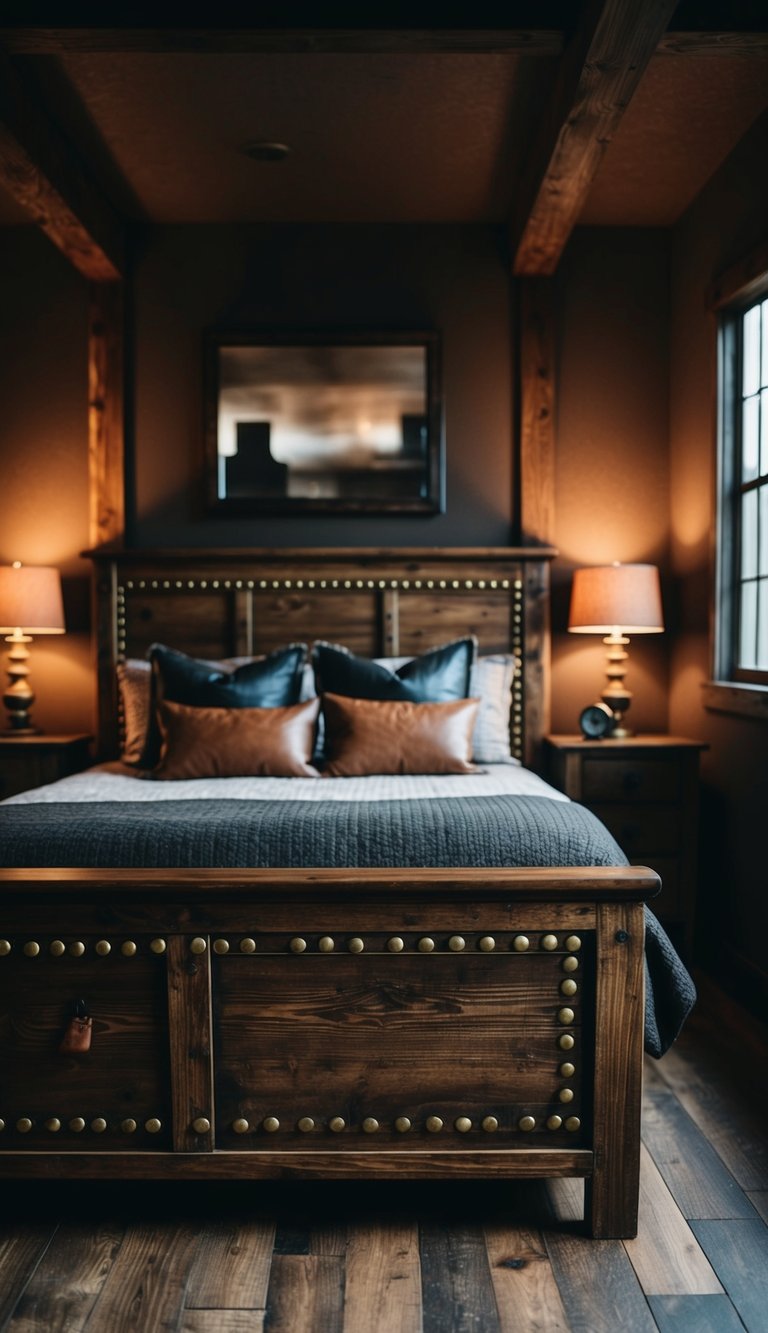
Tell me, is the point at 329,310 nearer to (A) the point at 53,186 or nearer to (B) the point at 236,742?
(A) the point at 53,186

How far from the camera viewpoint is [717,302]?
359cm

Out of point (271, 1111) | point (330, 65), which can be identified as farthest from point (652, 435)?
point (271, 1111)

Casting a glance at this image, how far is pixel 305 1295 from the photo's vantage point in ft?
5.85

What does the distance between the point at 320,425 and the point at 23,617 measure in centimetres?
137

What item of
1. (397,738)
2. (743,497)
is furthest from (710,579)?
(397,738)

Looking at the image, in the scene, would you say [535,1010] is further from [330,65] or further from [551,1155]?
[330,65]

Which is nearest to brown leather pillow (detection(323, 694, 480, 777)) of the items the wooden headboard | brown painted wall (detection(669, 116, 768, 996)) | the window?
the wooden headboard

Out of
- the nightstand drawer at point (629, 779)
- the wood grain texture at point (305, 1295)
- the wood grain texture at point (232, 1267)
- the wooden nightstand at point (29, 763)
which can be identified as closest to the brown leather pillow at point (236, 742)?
the wooden nightstand at point (29, 763)

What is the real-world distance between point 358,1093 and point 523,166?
10.3 feet

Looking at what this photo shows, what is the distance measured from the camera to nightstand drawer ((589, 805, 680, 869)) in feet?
11.9

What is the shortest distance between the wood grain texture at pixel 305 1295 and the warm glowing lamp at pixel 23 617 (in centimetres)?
256

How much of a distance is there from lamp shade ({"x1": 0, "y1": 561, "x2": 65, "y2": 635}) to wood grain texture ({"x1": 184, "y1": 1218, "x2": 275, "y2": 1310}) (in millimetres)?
2427

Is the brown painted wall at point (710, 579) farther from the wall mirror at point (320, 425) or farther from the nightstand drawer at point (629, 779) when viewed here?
the wall mirror at point (320, 425)

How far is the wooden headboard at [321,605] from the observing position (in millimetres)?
4031
